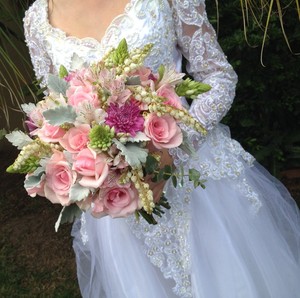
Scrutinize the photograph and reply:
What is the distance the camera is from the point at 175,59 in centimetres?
185

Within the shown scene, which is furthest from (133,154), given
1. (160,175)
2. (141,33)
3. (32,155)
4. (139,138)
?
(141,33)

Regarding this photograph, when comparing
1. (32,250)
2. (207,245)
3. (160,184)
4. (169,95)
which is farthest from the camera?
(32,250)

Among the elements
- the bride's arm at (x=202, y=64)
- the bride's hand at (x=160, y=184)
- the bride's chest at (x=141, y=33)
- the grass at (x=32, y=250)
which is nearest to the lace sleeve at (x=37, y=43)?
the bride's chest at (x=141, y=33)

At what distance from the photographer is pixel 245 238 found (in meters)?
1.90

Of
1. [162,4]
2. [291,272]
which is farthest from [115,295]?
[162,4]

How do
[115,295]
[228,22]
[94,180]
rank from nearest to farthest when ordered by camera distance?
[94,180], [115,295], [228,22]

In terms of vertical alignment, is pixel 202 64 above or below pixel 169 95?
below

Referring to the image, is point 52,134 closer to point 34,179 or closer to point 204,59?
point 34,179

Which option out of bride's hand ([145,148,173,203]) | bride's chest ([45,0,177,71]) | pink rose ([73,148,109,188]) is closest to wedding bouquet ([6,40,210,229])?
pink rose ([73,148,109,188])

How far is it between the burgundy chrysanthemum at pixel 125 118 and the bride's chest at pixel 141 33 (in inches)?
16.7

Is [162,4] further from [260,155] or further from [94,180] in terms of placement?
[260,155]

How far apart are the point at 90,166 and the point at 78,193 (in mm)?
68

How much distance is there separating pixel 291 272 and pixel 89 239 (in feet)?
2.33

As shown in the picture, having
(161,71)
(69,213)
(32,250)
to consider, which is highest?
(161,71)
